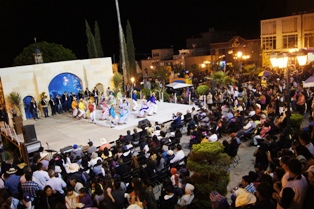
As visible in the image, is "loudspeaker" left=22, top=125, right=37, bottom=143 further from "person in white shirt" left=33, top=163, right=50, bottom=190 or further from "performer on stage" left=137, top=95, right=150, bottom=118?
"performer on stage" left=137, top=95, right=150, bottom=118

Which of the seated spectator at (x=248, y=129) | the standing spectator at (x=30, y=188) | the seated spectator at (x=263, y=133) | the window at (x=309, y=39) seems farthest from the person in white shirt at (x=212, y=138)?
the window at (x=309, y=39)

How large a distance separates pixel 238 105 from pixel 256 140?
5.05 meters

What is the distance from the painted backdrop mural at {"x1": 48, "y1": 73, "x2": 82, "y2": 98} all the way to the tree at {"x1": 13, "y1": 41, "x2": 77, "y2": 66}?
13909 mm

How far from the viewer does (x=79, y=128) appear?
17016 mm

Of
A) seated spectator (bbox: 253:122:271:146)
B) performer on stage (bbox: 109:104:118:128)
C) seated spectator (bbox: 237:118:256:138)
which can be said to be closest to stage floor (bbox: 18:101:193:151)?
performer on stage (bbox: 109:104:118:128)

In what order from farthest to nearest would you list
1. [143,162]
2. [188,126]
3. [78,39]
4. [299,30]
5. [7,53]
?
[78,39]
[7,53]
[299,30]
[188,126]
[143,162]

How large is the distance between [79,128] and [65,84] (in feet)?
23.8

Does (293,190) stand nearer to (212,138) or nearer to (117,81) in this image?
(212,138)

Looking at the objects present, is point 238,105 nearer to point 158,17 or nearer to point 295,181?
point 295,181

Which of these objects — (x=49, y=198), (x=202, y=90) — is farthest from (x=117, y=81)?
(x=49, y=198)

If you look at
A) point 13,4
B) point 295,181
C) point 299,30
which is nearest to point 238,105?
point 295,181

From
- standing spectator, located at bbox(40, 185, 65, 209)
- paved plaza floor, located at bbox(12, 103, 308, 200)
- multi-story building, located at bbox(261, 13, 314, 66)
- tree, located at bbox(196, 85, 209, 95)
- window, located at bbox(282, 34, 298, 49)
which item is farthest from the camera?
window, located at bbox(282, 34, 298, 49)

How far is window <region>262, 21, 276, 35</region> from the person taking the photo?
37359mm

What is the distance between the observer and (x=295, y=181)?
15.1 ft
